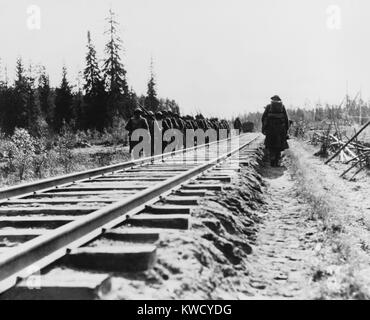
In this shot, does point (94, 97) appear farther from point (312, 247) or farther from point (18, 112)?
point (312, 247)

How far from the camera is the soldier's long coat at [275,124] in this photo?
1311 cm

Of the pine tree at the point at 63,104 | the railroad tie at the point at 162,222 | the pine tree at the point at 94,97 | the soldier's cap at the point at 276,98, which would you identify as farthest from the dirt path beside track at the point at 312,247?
the pine tree at the point at 63,104

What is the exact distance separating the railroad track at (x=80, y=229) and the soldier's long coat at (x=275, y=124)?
5.63m

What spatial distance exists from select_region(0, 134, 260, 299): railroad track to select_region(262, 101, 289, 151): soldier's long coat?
5.63m

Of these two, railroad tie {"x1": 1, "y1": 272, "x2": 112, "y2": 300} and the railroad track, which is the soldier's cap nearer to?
the railroad track

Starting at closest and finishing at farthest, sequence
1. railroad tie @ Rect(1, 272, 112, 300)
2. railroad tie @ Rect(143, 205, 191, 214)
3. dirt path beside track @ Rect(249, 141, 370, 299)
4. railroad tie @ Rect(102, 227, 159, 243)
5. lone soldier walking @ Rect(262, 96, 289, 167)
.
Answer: railroad tie @ Rect(1, 272, 112, 300)
dirt path beside track @ Rect(249, 141, 370, 299)
railroad tie @ Rect(102, 227, 159, 243)
railroad tie @ Rect(143, 205, 191, 214)
lone soldier walking @ Rect(262, 96, 289, 167)

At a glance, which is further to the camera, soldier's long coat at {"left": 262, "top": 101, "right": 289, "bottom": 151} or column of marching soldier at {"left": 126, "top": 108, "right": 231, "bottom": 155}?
column of marching soldier at {"left": 126, "top": 108, "right": 231, "bottom": 155}

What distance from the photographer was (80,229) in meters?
3.79

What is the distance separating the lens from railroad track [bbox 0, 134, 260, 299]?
9.41 feet

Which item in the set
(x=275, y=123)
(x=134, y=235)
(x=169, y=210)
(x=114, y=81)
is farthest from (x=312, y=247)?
(x=114, y=81)

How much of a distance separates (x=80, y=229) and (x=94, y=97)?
55.8 metres

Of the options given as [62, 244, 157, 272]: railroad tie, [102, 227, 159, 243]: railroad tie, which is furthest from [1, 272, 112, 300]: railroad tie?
[102, 227, 159, 243]: railroad tie

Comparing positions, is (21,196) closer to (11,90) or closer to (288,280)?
(288,280)

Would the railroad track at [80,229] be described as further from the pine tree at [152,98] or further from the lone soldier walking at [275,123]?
the pine tree at [152,98]
